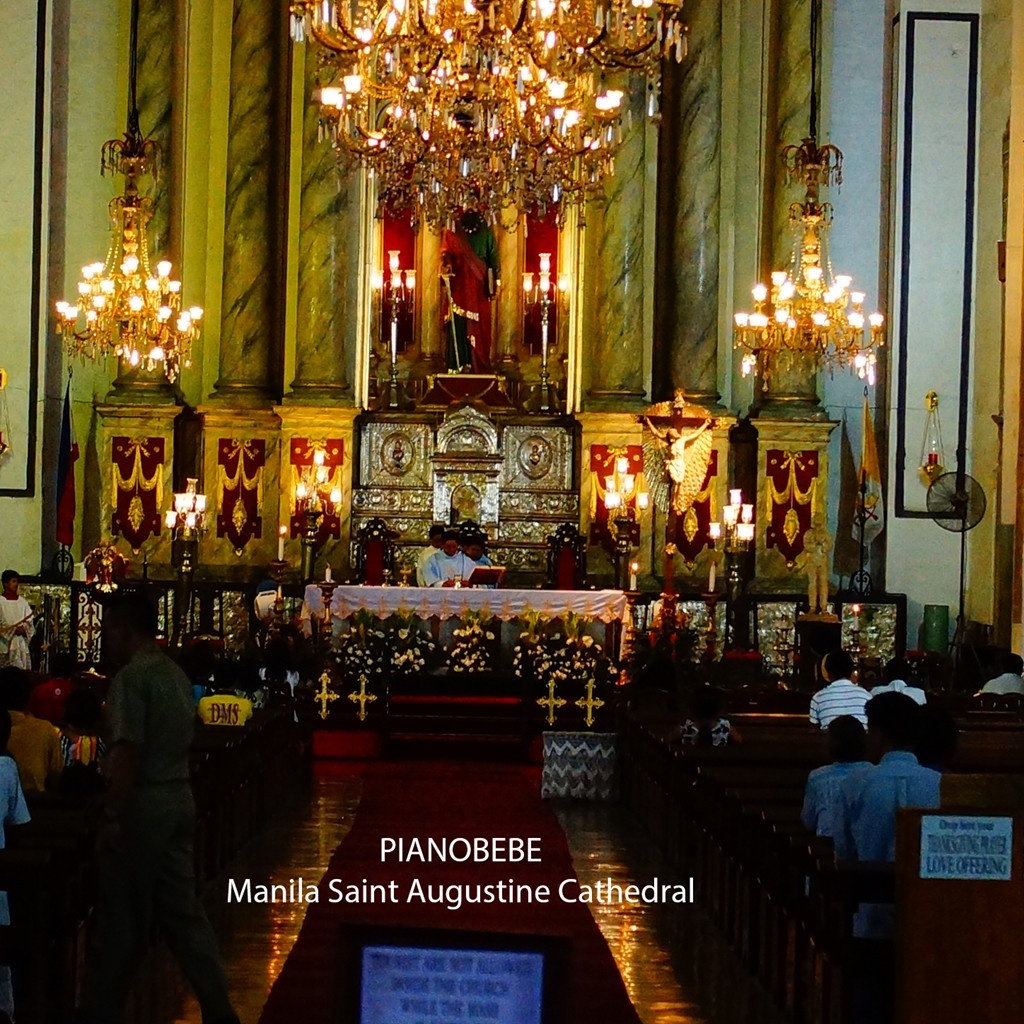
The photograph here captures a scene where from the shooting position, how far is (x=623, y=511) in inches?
883

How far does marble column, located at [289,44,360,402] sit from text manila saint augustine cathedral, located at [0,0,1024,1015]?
0.13ft

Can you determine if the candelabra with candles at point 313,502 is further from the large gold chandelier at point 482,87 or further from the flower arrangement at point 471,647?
the large gold chandelier at point 482,87

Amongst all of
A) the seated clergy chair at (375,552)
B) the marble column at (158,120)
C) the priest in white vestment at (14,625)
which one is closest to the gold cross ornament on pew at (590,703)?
the seated clergy chair at (375,552)

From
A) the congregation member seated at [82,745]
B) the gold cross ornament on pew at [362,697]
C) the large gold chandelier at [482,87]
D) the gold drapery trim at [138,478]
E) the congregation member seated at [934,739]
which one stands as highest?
the large gold chandelier at [482,87]

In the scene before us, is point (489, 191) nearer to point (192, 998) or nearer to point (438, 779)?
point (438, 779)

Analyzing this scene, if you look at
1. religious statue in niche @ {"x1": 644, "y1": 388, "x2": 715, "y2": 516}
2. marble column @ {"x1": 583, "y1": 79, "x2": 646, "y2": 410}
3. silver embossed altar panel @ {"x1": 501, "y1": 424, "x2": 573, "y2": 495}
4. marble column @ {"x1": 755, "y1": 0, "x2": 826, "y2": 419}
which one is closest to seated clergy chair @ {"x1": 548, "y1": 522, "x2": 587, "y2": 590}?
silver embossed altar panel @ {"x1": 501, "y1": 424, "x2": 573, "y2": 495}

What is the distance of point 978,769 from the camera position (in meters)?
10.9

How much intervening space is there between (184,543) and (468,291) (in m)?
5.59

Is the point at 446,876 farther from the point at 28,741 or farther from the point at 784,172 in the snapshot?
the point at 784,172

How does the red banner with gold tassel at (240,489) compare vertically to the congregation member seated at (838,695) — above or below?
above

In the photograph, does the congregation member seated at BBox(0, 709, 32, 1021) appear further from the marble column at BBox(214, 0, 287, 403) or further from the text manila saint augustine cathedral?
the marble column at BBox(214, 0, 287, 403)

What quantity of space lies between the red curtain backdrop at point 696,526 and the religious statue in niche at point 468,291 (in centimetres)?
→ 310

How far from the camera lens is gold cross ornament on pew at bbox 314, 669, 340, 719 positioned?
17859 millimetres

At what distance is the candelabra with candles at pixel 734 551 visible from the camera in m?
20.2
